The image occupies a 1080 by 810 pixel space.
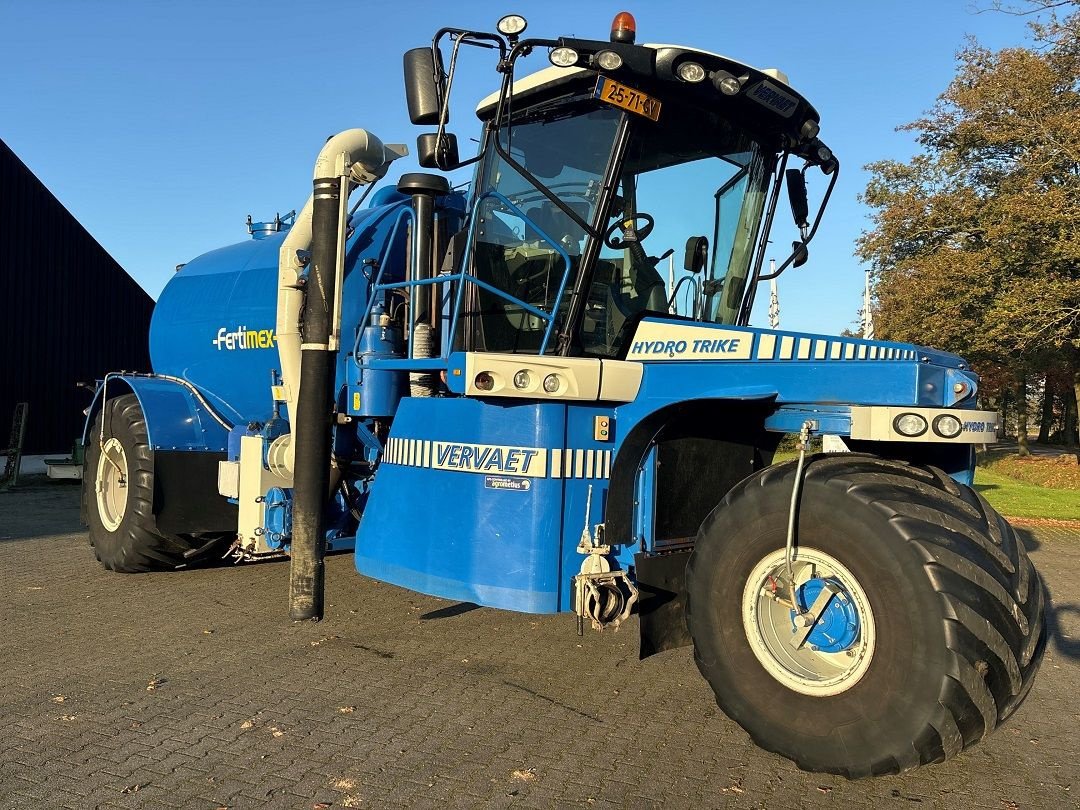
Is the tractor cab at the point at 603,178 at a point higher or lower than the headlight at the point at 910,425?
higher

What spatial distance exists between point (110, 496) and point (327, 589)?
221 cm

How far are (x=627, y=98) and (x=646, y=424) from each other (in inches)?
61.3

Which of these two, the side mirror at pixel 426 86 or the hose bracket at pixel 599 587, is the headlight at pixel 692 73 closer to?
the side mirror at pixel 426 86

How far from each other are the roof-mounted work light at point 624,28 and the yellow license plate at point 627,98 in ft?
0.67

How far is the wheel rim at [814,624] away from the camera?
3.38 m

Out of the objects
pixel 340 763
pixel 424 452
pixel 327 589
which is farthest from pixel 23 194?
pixel 340 763

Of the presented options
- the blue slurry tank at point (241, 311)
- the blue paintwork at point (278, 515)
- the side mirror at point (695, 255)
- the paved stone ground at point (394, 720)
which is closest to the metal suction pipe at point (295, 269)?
the blue paintwork at point (278, 515)

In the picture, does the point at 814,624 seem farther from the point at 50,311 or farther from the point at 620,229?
the point at 50,311

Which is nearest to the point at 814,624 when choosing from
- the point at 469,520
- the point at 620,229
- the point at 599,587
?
the point at 599,587

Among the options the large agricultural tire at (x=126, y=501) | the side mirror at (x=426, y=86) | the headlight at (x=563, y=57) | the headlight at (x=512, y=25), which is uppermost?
the headlight at (x=512, y=25)

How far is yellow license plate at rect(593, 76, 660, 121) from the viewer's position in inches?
168

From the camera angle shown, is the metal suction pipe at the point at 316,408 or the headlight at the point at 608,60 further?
the metal suction pipe at the point at 316,408

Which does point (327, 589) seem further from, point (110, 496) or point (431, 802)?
point (431, 802)

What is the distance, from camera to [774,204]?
530 cm
